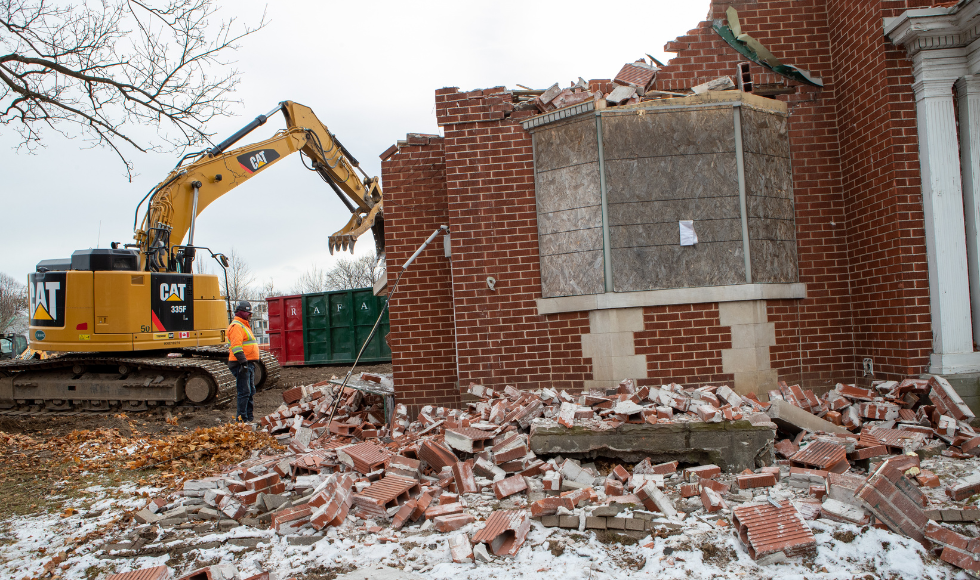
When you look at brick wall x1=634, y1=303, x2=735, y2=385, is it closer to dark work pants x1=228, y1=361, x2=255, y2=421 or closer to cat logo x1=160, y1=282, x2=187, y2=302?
dark work pants x1=228, y1=361, x2=255, y2=421

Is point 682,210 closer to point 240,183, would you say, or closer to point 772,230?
point 772,230

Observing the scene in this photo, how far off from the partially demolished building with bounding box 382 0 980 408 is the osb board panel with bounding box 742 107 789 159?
0.09 feet

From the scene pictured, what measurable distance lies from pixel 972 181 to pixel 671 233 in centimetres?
291

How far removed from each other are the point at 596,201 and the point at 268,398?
8.47m

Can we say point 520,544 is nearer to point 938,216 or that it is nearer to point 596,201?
point 596,201

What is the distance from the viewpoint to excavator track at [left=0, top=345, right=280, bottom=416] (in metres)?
10.6

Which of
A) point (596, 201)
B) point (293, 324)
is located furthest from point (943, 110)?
point (293, 324)

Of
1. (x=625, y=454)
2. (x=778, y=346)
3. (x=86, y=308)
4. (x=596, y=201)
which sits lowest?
(x=625, y=454)

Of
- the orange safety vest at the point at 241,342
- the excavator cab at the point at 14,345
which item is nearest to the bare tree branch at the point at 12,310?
the excavator cab at the point at 14,345

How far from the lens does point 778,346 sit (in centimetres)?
672

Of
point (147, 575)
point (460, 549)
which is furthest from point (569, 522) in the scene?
point (147, 575)

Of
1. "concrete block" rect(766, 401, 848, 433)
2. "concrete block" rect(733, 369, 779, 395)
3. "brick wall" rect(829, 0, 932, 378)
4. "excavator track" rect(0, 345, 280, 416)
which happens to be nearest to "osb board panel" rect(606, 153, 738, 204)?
"brick wall" rect(829, 0, 932, 378)

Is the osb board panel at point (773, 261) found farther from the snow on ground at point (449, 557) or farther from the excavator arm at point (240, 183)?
the excavator arm at point (240, 183)

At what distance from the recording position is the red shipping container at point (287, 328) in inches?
727
